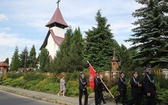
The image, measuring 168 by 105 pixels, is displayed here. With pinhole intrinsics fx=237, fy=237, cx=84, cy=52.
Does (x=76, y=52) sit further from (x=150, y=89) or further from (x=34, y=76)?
(x=150, y=89)

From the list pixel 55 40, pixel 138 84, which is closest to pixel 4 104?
pixel 138 84

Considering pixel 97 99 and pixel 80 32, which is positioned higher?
pixel 80 32

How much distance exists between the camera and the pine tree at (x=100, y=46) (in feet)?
90.3

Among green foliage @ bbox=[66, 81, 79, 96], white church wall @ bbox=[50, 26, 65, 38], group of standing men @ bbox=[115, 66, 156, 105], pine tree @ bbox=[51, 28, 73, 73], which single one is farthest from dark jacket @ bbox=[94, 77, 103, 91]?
white church wall @ bbox=[50, 26, 65, 38]

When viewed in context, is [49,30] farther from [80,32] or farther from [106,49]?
[106,49]

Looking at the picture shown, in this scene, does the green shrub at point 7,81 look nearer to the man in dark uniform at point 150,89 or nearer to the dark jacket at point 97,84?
the dark jacket at point 97,84

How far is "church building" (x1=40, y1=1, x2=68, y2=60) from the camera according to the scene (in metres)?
52.1

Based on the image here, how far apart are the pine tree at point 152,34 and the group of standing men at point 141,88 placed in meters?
5.31

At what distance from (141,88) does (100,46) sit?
17637 millimetres

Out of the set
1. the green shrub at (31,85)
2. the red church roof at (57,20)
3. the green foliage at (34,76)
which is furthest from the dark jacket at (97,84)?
the red church roof at (57,20)

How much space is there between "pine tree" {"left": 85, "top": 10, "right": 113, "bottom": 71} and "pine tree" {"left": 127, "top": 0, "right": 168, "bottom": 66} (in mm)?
9636

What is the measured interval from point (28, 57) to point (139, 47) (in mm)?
67682

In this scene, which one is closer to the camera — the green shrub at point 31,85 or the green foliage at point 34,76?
the green shrub at point 31,85

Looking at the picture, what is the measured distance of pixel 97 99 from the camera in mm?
12086
